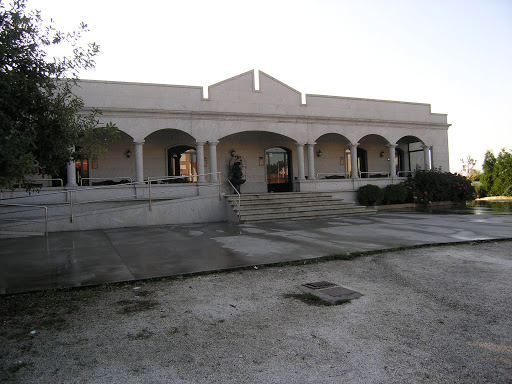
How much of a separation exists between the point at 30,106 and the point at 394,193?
16.7 metres

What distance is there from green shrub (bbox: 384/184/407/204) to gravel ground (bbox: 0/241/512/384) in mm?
12995

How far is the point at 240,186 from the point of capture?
60.8 feet

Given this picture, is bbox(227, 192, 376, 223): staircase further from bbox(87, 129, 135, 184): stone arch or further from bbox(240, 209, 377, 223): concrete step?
bbox(87, 129, 135, 184): stone arch

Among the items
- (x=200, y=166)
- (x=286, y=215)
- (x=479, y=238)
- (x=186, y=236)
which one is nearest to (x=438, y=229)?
(x=479, y=238)

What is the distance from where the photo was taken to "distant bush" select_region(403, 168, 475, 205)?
737 inches

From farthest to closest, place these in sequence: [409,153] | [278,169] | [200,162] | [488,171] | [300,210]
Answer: [488,171] < [409,153] < [278,169] < [200,162] < [300,210]

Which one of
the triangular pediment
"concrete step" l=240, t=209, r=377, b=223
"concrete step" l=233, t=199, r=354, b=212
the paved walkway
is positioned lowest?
the paved walkway

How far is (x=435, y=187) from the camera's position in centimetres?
1889

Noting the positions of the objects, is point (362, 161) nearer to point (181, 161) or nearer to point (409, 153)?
point (409, 153)

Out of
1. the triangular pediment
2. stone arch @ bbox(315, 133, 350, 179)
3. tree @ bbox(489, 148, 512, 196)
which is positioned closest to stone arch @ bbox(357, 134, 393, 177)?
stone arch @ bbox(315, 133, 350, 179)

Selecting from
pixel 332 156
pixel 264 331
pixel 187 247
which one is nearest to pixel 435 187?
pixel 332 156

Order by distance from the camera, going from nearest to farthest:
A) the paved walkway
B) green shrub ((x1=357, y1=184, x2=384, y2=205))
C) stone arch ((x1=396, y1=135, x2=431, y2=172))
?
the paved walkway, green shrub ((x1=357, y1=184, x2=384, y2=205)), stone arch ((x1=396, y1=135, x2=431, y2=172))

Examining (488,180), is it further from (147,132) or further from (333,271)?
(333,271)

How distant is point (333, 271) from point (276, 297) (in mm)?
1521
